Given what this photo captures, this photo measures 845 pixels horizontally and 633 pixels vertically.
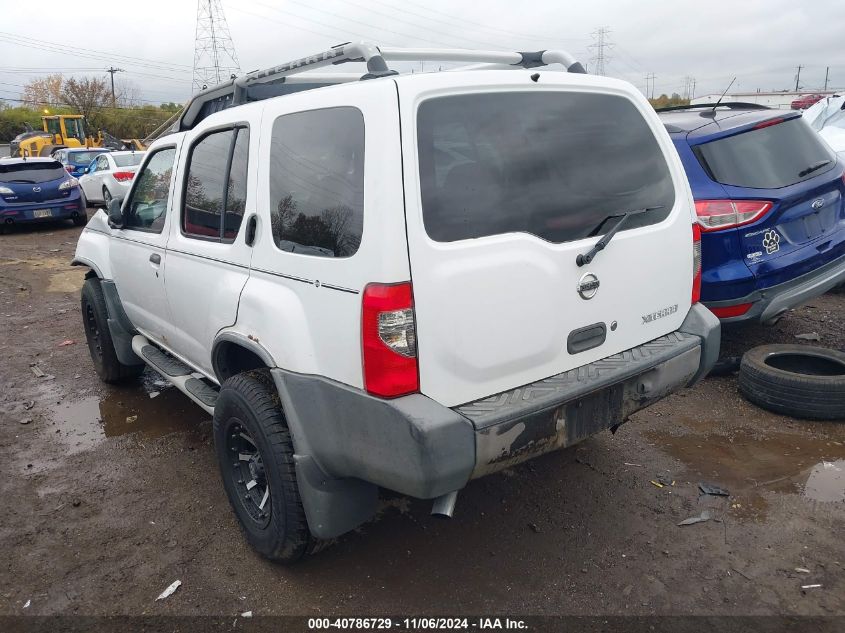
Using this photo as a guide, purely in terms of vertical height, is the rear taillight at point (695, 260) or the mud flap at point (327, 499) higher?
the rear taillight at point (695, 260)

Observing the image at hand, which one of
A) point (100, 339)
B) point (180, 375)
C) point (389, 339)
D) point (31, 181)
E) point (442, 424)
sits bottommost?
point (100, 339)

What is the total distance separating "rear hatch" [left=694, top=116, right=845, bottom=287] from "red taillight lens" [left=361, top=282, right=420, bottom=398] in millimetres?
3040

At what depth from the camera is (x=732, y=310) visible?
4.38 meters

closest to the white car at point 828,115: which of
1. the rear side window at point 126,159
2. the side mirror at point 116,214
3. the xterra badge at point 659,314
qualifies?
the xterra badge at point 659,314

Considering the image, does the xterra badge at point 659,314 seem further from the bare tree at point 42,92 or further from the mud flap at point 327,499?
the bare tree at point 42,92

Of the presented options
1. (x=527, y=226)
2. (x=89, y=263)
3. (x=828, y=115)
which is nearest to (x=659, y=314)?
(x=527, y=226)

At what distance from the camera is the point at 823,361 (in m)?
4.51

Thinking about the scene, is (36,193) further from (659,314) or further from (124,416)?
(659,314)

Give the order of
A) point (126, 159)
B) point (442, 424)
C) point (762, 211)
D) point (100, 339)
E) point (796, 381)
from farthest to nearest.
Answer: point (126, 159), point (100, 339), point (762, 211), point (796, 381), point (442, 424)

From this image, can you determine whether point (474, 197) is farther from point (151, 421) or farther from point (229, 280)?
point (151, 421)

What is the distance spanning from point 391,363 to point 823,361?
3657 mm

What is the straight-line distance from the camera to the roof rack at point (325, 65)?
113 inches

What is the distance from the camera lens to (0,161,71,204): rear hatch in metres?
13.6

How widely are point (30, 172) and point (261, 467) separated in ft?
45.3
